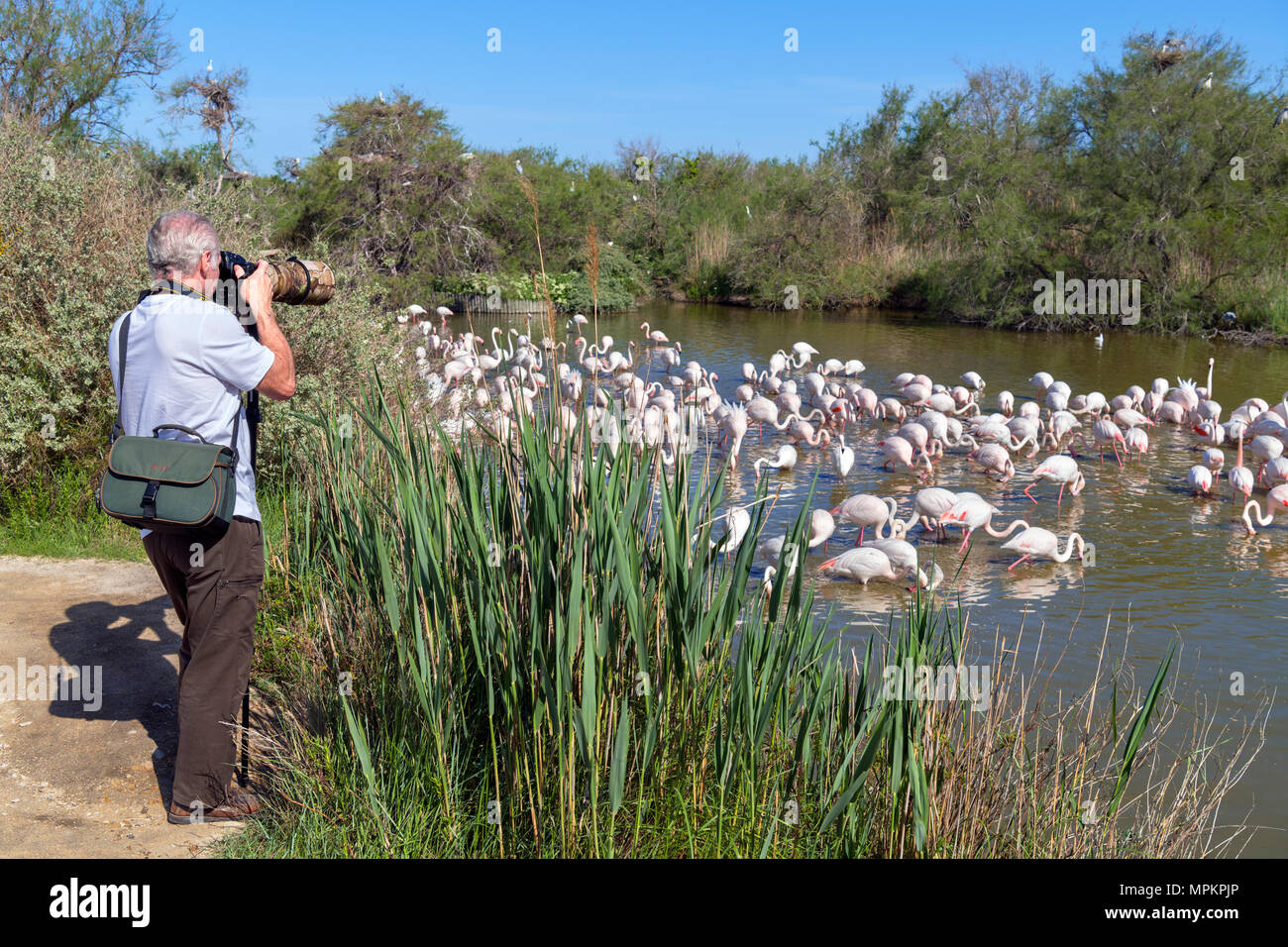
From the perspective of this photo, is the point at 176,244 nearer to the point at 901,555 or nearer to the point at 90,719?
the point at 90,719

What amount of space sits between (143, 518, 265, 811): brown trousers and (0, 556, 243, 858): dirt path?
6.5 inches

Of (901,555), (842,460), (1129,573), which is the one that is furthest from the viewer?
(842,460)

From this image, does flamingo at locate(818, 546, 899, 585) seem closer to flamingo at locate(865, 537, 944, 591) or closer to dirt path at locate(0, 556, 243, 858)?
flamingo at locate(865, 537, 944, 591)

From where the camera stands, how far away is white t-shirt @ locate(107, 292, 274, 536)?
2.88 meters

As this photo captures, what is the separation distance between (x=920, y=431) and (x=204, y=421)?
787 centimetres

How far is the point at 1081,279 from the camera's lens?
1989cm

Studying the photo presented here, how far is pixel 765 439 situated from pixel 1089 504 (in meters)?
3.71

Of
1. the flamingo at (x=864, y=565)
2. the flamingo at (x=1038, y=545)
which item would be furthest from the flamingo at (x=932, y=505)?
the flamingo at (x=864, y=565)

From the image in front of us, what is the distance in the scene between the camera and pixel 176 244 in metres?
2.90

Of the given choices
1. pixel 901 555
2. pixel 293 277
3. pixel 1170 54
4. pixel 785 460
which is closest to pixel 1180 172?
pixel 1170 54

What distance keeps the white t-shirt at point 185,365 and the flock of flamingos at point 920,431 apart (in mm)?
2614
